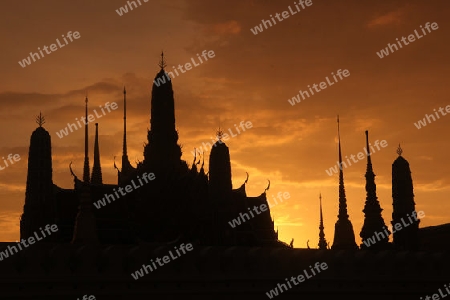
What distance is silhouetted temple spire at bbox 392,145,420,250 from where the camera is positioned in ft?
241

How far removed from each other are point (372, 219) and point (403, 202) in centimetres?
443

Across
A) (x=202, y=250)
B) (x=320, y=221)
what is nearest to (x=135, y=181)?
(x=202, y=250)

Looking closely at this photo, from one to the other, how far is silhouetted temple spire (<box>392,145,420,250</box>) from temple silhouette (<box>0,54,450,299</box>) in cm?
9

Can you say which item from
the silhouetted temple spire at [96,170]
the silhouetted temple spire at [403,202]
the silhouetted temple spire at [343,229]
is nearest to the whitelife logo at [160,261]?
the silhouetted temple spire at [403,202]

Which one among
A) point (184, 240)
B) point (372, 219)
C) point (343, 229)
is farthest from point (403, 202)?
point (184, 240)

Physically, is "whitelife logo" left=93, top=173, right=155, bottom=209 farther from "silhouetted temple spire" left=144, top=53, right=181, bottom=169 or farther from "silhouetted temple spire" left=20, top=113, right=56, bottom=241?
"silhouetted temple spire" left=20, top=113, right=56, bottom=241

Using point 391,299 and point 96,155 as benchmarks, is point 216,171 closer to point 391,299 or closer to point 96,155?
point 391,299

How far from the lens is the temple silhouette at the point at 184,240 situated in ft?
159

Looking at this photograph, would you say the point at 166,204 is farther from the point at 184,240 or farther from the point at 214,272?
the point at 214,272

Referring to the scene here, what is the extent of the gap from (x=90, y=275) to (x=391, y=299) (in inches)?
818

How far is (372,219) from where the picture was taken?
7856 cm

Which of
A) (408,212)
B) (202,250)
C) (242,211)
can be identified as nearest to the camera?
(202,250)

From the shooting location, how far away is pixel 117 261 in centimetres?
4934

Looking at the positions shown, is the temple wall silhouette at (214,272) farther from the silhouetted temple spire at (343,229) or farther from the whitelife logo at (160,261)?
the silhouetted temple spire at (343,229)
